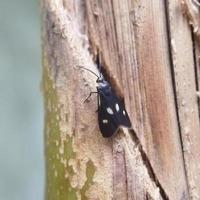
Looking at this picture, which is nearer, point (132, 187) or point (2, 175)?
point (132, 187)

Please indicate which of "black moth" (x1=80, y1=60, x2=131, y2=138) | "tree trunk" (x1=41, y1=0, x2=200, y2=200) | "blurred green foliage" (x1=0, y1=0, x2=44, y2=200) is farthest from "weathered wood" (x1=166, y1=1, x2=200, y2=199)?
"blurred green foliage" (x1=0, y1=0, x2=44, y2=200)

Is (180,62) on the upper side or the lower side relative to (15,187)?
upper

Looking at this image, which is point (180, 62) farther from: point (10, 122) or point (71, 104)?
point (10, 122)

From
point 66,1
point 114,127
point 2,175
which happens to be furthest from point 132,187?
point 2,175

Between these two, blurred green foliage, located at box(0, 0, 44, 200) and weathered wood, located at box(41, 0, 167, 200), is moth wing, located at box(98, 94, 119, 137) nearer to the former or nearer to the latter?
weathered wood, located at box(41, 0, 167, 200)

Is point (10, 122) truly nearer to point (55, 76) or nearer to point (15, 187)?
point (15, 187)

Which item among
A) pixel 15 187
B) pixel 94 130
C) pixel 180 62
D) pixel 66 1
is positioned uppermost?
pixel 66 1

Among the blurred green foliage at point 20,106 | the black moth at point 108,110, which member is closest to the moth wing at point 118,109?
the black moth at point 108,110
